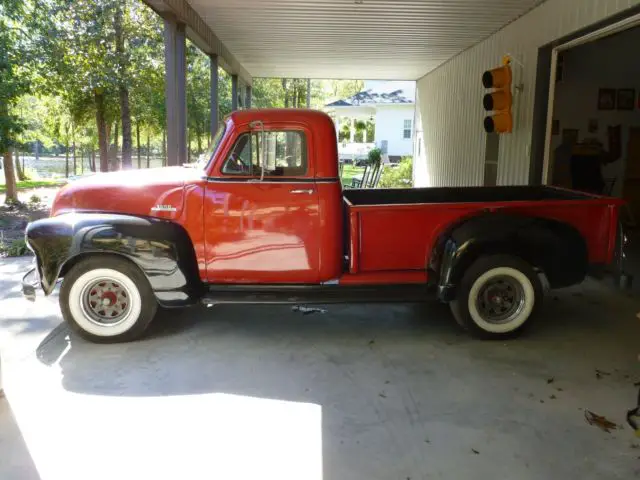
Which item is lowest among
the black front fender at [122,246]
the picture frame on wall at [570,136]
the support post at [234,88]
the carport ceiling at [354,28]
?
the black front fender at [122,246]

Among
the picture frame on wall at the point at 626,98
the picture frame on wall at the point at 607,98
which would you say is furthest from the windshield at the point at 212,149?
the picture frame on wall at the point at 626,98

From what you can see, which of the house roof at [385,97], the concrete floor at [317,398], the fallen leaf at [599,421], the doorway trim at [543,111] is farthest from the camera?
the house roof at [385,97]

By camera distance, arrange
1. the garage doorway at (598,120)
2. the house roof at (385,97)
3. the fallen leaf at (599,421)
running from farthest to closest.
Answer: the house roof at (385,97) → the garage doorway at (598,120) → the fallen leaf at (599,421)

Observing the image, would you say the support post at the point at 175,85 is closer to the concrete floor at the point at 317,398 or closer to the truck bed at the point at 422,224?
the concrete floor at the point at 317,398

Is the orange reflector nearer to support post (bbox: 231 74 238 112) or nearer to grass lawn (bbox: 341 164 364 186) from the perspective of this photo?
support post (bbox: 231 74 238 112)

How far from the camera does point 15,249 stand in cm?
861

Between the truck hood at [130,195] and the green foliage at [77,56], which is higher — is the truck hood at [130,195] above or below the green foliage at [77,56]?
below

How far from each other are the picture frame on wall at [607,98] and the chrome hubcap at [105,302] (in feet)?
31.8

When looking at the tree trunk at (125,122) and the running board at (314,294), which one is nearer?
the running board at (314,294)

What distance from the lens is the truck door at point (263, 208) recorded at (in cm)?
492

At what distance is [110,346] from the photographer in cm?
488

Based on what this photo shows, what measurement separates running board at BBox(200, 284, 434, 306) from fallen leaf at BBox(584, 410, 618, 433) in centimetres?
163

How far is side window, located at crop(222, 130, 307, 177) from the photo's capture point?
4.95 meters

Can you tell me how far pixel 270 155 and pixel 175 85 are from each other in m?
3.78
